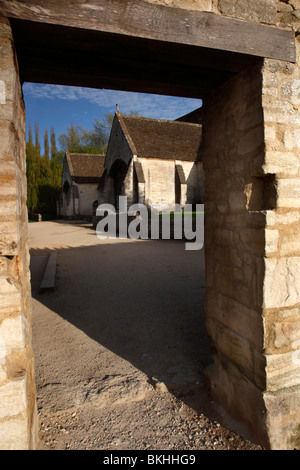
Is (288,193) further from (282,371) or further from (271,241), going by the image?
(282,371)

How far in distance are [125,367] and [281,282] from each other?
2.08m

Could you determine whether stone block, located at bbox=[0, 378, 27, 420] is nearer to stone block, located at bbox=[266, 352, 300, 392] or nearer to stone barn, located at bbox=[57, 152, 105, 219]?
stone block, located at bbox=[266, 352, 300, 392]

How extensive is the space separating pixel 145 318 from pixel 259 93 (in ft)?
12.0

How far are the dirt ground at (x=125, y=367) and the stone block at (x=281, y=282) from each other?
45.5 inches

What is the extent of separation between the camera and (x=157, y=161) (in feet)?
68.0

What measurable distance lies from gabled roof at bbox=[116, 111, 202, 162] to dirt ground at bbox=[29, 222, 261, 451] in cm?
1535

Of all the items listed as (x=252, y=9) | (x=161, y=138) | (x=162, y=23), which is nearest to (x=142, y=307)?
(x=162, y=23)

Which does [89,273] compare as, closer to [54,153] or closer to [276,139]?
[276,139]

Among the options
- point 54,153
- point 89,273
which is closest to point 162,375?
point 89,273

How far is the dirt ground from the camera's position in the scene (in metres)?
2.44

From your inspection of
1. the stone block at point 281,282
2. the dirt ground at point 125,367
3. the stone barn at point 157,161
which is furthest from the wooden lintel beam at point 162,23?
the stone barn at point 157,161

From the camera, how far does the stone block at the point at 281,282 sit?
86.7 inches

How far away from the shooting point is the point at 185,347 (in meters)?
3.83

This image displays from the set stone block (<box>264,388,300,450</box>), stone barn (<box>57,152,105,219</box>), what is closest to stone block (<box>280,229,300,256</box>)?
stone block (<box>264,388,300,450</box>)
